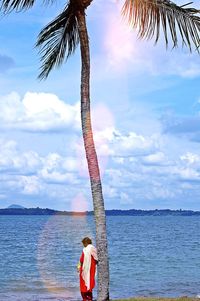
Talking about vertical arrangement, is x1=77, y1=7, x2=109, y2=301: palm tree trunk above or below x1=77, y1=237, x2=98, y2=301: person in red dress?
above

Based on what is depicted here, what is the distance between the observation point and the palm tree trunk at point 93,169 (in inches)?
620

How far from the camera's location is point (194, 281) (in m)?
38.8

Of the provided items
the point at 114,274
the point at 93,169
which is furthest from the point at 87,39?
the point at 114,274

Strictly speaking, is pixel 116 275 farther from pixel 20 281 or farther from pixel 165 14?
pixel 165 14

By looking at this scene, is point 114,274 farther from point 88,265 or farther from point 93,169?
point 93,169

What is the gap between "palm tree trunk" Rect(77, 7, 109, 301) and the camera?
15.7m

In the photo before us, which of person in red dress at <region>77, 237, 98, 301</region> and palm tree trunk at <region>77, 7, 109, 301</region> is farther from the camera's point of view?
person in red dress at <region>77, 237, 98, 301</region>

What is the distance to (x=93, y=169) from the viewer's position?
16016 mm

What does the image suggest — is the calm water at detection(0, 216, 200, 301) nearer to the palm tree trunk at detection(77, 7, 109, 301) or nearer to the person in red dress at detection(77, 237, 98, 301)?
the person in red dress at detection(77, 237, 98, 301)

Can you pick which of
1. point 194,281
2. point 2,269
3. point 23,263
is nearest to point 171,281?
point 194,281

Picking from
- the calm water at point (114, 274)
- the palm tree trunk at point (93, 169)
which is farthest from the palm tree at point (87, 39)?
the calm water at point (114, 274)

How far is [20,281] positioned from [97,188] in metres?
25.1

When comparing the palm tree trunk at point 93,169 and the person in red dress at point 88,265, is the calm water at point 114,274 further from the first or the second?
the palm tree trunk at point 93,169

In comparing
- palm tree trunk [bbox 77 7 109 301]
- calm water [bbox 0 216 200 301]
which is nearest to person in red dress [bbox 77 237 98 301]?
palm tree trunk [bbox 77 7 109 301]
